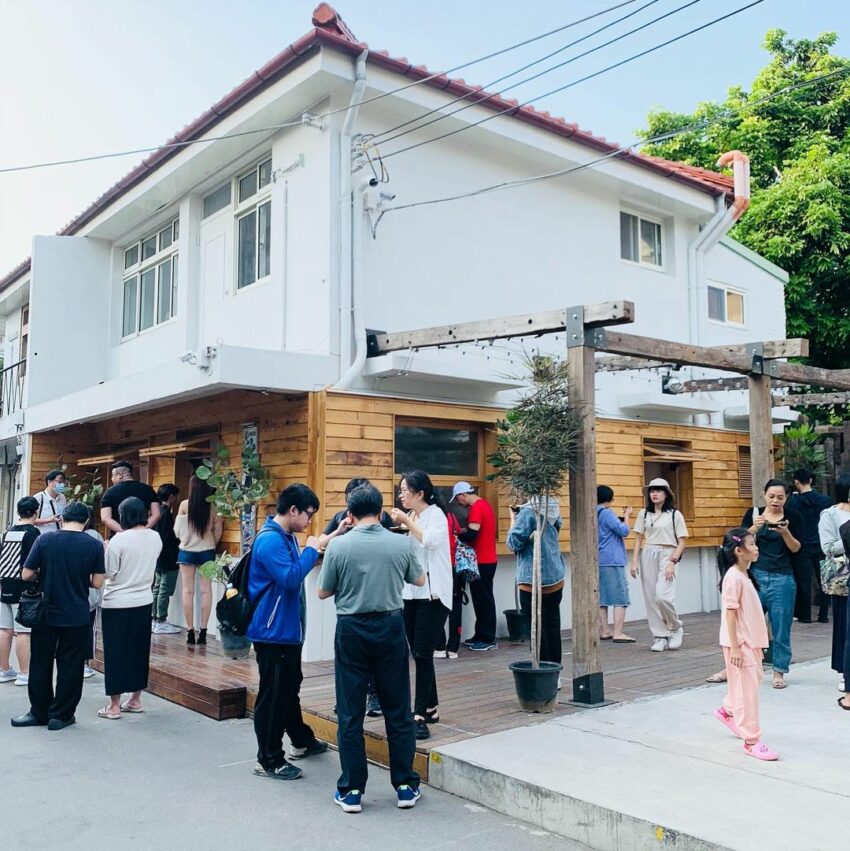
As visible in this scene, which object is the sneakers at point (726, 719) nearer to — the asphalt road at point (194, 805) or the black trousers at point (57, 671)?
the asphalt road at point (194, 805)

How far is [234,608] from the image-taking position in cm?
520

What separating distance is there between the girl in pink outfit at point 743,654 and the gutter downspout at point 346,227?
14.7 feet

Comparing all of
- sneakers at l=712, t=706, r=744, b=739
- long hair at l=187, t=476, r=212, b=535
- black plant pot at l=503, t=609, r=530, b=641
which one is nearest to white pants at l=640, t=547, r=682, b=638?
black plant pot at l=503, t=609, r=530, b=641

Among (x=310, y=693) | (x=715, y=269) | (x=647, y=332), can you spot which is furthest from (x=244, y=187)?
(x=715, y=269)

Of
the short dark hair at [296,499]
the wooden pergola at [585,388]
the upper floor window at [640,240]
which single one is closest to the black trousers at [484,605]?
the wooden pergola at [585,388]

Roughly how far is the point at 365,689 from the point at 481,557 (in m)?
4.29

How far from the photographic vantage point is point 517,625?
30.8 feet

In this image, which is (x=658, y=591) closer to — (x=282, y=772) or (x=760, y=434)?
(x=760, y=434)

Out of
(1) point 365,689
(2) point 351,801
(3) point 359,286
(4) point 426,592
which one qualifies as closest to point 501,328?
(3) point 359,286

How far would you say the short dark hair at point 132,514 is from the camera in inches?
266

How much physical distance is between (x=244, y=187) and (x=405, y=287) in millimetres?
2651

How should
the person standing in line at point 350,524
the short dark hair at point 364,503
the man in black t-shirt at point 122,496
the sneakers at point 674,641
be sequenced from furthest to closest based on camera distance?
the sneakers at point 674,641 < the man in black t-shirt at point 122,496 < the person standing in line at point 350,524 < the short dark hair at point 364,503

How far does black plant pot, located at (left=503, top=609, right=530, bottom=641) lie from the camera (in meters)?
9.35

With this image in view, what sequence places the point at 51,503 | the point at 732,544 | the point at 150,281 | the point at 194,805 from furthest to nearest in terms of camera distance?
the point at 150,281 → the point at 51,503 → the point at 732,544 → the point at 194,805
